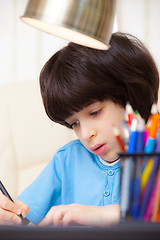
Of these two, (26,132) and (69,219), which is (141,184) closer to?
(69,219)

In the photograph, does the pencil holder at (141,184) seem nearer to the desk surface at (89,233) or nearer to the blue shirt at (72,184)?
the desk surface at (89,233)

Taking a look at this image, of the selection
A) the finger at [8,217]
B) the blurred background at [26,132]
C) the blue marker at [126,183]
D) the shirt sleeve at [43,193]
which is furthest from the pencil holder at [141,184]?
the blurred background at [26,132]

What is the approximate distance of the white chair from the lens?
3.86 ft

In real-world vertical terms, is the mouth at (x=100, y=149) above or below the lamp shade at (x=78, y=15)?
below

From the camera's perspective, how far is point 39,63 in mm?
1433

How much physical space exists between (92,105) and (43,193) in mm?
263

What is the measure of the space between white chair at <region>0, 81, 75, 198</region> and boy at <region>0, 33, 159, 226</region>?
0.29 meters

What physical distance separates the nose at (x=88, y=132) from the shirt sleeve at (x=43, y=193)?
0.64ft

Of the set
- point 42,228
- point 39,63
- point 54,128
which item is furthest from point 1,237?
point 39,63

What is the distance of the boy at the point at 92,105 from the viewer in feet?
2.49

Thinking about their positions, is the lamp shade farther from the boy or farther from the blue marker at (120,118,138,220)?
the boy

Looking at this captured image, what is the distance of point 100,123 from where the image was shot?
750 millimetres

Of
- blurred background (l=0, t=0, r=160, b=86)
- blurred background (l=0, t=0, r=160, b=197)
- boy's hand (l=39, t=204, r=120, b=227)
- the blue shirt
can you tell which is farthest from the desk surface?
blurred background (l=0, t=0, r=160, b=86)

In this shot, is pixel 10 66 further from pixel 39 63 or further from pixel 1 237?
pixel 1 237
